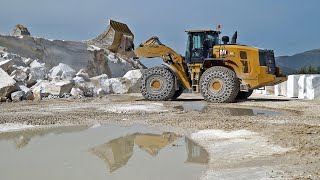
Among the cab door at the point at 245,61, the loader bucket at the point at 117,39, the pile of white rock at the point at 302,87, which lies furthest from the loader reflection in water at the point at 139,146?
the loader bucket at the point at 117,39

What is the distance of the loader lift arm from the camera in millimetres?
14992

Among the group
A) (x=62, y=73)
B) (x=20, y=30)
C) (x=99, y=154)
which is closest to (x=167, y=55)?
(x=62, y=73)

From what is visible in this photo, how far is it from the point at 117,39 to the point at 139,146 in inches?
913

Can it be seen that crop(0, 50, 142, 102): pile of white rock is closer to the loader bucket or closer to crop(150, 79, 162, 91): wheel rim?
crop(150, 79, 162, 91): wheel rim

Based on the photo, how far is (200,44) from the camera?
1480 cm

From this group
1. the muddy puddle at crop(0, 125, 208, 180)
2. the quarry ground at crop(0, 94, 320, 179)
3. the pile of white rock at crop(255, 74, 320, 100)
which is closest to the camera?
the quarry ground at crop(0, 94, 320, 179)

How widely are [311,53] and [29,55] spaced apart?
50917 mm

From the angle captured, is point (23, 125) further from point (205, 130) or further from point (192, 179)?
point (192, 179)

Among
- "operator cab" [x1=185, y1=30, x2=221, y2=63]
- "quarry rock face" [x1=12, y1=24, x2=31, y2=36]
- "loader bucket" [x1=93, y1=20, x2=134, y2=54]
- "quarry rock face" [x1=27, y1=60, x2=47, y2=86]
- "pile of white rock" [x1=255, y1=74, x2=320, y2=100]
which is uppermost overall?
"quarry rock face" [x1=12, y1=24, x2=31, y2=36]

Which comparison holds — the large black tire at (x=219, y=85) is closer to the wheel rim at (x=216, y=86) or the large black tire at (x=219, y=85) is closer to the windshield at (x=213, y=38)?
the wheel rim at (x=216, y=86)

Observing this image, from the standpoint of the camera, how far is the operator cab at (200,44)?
14.7 m

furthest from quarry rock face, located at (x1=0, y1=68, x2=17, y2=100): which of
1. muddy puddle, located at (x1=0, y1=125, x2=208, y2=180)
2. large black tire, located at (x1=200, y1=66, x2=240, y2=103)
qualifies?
muddy puddle, located at (x1=0, y1=125, x2=208, y2=180)

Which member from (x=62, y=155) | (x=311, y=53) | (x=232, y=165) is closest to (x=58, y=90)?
(x=62, y=155)

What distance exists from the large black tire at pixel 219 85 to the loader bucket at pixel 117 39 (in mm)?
15226
